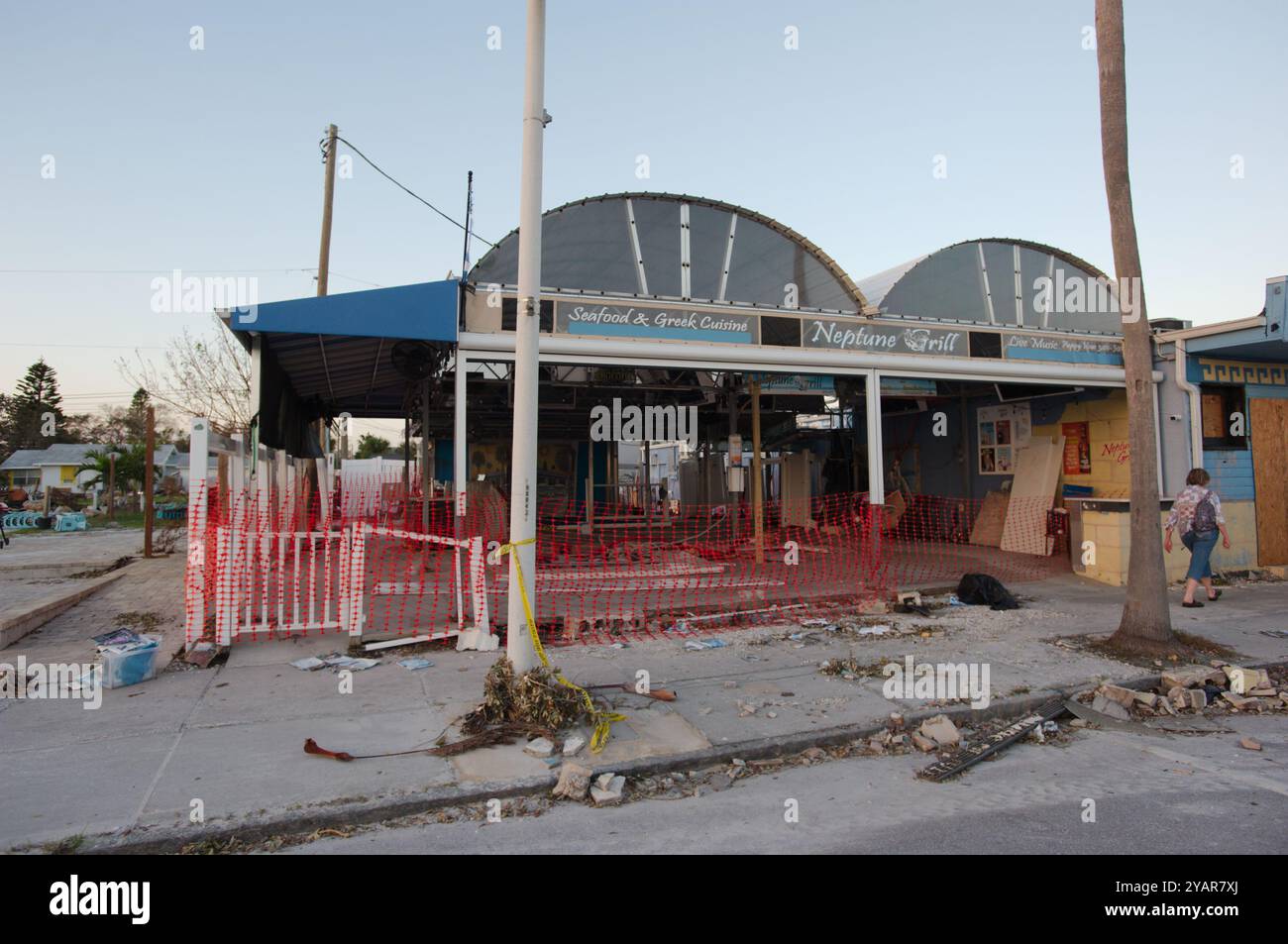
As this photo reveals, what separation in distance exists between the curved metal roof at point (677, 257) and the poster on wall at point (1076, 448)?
6592 mm

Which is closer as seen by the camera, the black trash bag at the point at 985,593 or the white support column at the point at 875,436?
the black trash bag at the point at 985,593

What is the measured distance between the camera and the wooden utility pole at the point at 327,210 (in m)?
16.0

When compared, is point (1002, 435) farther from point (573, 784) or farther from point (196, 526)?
point (196, 526)

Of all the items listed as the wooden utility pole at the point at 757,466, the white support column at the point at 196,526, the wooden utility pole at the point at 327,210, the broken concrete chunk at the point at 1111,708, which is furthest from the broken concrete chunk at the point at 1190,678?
the wooden utility pole at the point at 327,210

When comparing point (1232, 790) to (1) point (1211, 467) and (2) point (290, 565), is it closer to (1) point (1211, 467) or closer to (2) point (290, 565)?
(1) point (1211, 467)

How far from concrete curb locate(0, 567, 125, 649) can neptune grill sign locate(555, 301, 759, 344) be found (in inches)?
256

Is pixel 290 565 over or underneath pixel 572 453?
underneath

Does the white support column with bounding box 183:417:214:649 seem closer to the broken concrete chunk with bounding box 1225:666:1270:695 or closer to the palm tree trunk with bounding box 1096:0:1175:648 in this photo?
the palm tree trunk with bounding box 1096:0:1175:648

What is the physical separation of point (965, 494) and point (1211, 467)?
4.88 metres

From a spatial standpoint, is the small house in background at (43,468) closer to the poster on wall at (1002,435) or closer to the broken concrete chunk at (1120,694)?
the poster on wall at (1002,435)

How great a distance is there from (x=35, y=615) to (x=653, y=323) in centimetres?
783

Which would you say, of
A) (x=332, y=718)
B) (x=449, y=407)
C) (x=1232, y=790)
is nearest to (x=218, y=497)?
(x=332, y=718)

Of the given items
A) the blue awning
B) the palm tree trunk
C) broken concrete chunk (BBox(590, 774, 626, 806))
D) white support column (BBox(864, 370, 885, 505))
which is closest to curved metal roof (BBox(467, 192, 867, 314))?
the blue awning
